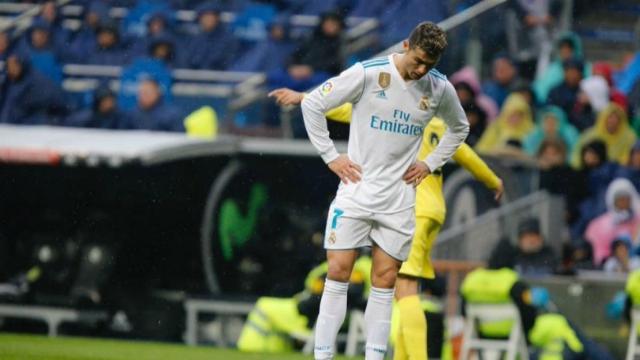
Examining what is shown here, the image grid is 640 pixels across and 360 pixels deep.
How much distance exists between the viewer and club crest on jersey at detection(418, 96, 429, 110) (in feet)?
27.8

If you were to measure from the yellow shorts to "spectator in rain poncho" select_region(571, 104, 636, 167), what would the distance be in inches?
262

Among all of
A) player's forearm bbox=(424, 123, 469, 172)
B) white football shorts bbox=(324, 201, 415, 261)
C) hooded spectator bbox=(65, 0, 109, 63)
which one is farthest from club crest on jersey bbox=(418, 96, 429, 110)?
hooded spectator bbox=(65, 0, 109, 63)

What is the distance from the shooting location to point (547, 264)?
1446 cm

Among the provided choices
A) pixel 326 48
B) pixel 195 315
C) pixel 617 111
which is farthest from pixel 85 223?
pixel 617 111

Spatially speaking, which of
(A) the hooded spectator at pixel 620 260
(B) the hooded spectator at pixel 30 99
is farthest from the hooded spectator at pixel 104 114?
(A) the hooded spectator at pixel 620 260

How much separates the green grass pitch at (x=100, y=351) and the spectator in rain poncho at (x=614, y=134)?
478 cm

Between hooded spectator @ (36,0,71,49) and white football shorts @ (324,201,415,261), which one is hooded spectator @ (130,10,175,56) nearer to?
hooded spectator @ (36,0,71,49)

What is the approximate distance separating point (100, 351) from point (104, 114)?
5.57 metres

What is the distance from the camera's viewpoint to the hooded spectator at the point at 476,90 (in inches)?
627

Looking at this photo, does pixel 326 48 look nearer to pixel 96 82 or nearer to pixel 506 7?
pixel 506 7

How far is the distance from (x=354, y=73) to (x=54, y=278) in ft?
27.9

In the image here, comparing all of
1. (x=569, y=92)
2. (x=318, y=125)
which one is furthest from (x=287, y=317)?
(x=318, y=125)

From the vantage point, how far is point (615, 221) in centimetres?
1524

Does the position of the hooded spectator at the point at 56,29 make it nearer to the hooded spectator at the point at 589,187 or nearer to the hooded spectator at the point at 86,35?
the hooded spectator at the point at 86,35
